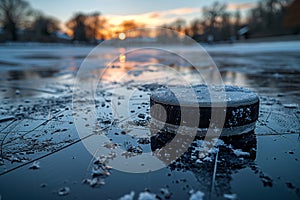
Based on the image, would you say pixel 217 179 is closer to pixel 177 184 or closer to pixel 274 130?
pixel 177 184

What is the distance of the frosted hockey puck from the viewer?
11.4ft

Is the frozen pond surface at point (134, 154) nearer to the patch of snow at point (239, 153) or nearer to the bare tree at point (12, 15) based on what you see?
the patch of snow at point (239, 153)

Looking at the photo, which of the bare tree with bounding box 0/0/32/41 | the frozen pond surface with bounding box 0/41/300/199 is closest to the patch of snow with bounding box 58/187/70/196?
the frozen pond surface with bounding box 0/41/300/199

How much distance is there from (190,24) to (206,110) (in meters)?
95.7

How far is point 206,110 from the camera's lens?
3451 millimetres

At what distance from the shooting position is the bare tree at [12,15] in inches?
2237

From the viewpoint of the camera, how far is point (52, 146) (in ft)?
11.6

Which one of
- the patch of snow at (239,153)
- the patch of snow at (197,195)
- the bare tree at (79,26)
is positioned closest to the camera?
the patch of snow at (197,195)

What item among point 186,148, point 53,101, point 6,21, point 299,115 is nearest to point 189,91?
point 186,148

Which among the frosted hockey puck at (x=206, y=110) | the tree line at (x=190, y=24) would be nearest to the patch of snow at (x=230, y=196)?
the frosted hockey puck at (x=206, y=110)

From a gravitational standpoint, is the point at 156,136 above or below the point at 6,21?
below

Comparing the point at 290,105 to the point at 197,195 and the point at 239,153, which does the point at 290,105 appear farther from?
the point at 197,195

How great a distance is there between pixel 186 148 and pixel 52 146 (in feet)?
6.44

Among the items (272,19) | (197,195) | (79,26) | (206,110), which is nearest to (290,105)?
(206,110)
